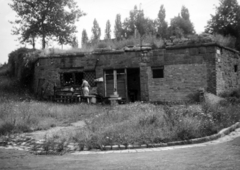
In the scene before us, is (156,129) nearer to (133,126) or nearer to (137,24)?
(133,126)

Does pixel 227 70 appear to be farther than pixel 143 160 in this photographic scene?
Yes

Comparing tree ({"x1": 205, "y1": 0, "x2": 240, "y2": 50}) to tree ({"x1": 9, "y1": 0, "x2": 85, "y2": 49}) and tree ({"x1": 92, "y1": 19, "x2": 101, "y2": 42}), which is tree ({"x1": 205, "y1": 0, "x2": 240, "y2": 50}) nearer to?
tree ({"x1": 9, "y1": 0, "x2": 85, "y2": 49})

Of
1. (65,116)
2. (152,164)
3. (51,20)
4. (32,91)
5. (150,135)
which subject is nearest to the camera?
(152,164)

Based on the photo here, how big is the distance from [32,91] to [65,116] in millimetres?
12514

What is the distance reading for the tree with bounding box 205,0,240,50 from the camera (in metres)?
30.4

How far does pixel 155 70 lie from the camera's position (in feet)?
58.5

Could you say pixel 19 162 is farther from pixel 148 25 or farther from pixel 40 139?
pixel 148 25

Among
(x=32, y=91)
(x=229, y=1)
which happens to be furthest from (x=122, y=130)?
(x=229, y=1)

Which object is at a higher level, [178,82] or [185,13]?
[185,13]

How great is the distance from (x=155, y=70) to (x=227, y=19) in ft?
61.5

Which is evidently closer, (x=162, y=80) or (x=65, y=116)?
(x=65, y=116)

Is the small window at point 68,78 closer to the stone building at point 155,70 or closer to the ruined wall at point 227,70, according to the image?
the stone building at point 155,70

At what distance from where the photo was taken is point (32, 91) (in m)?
23.5

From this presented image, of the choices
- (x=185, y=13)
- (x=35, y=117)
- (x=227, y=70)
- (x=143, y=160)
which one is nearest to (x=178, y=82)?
(x=227, y=70)
